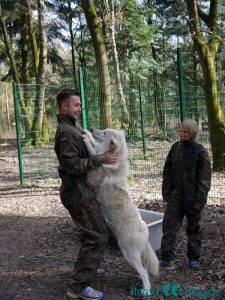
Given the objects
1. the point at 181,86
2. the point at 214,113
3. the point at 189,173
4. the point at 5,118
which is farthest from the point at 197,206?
the point at 5,118

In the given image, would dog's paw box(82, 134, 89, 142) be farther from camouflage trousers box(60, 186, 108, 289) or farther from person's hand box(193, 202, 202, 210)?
person's hand box(193, 202, 202, 210)

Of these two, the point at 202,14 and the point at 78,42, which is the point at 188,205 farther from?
the point at 78,42

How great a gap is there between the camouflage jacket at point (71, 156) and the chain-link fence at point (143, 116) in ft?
13.3

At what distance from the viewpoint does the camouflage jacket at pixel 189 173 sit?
14.7 feet

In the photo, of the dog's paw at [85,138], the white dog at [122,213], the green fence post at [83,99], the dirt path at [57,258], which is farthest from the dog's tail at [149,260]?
the green fence post at [83,99]

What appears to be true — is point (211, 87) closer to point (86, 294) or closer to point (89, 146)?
point (89, 146)

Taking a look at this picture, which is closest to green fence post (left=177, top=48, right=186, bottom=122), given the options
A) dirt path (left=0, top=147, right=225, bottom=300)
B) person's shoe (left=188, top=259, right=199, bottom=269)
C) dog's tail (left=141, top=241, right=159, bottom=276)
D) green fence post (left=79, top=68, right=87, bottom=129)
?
dirt path (left=0, top=147, right=225, bottom=300)

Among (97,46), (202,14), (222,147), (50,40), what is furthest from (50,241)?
(50,40)

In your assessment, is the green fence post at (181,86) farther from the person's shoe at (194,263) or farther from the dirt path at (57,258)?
the person's shoe at (194,263)

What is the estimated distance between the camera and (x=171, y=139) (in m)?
11.4

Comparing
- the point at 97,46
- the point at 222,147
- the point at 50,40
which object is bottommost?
the point at 222,147

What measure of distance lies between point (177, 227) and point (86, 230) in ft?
5.02

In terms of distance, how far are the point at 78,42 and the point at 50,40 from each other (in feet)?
16.5

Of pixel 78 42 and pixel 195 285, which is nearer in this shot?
pixel 195 285
